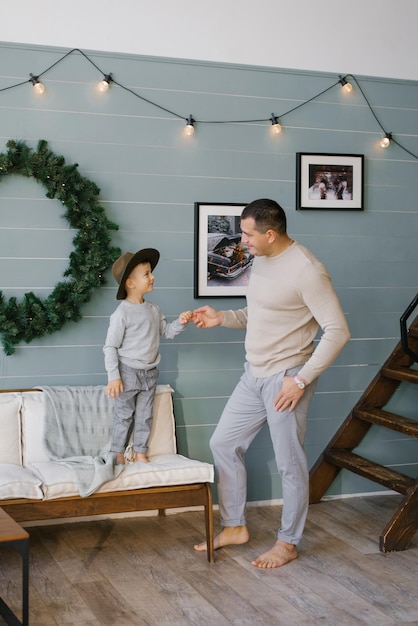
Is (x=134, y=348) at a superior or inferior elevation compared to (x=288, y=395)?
superior

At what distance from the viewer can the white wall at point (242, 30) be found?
14.0 feet

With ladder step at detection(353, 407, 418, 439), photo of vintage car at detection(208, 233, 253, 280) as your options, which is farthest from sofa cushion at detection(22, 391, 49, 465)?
ladder step at detection(353, 407, 418, 439)

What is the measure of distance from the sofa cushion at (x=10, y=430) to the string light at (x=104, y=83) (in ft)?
5.55

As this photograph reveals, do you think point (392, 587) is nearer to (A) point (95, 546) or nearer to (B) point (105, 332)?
(A) point (95, 546)

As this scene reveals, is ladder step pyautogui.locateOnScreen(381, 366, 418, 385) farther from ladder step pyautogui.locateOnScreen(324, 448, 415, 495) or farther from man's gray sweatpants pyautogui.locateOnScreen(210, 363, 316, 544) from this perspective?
A: man's gray sweatpants pyautogui.locateOnScreen(210, 363, 316, 544)

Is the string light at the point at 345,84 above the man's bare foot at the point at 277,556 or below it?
above

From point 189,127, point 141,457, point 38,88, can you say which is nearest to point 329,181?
point 189,127

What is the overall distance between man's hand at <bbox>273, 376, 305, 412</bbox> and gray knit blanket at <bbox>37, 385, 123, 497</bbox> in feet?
2.74

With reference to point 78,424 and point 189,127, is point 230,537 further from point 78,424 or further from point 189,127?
point 189,127

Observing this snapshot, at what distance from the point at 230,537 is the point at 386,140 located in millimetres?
2524

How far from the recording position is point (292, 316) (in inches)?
147

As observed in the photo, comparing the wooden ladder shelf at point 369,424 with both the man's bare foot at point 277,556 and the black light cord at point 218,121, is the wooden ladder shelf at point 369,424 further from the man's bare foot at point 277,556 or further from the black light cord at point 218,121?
the black light cord at point 218,121

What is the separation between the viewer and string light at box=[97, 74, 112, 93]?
4.35 meters

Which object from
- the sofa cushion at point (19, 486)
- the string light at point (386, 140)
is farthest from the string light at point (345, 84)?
the sofa cushion at point (19, 486)
